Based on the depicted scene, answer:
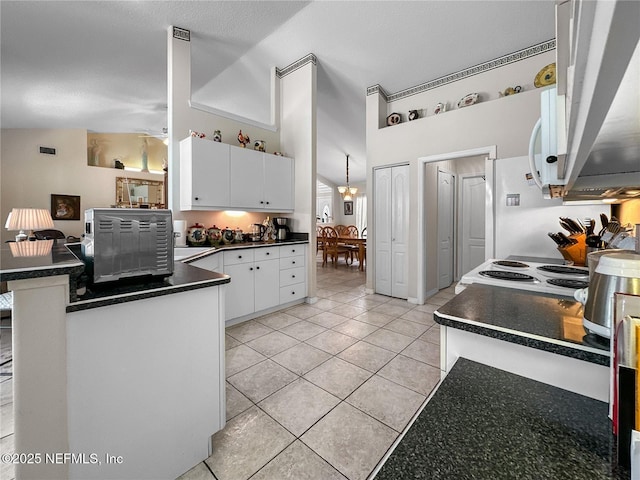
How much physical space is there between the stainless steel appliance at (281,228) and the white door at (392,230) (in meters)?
1.40

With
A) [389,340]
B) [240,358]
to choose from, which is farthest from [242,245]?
[389,340]

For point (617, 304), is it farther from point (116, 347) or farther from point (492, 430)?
point (116, 347)

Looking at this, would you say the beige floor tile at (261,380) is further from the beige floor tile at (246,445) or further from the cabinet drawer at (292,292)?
the cabinet drawer at (292,292)

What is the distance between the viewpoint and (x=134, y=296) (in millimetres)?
1078

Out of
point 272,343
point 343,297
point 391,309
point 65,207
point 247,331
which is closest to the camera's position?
point 272,343

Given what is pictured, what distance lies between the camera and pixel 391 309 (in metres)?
3.59

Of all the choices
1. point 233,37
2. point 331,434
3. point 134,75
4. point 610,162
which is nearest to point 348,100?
point 233,37

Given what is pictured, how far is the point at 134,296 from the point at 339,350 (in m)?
1.82

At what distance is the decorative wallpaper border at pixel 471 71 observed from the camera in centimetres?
306

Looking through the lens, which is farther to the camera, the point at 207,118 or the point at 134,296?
the point at 207,118

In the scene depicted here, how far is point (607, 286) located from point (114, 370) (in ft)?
5.26

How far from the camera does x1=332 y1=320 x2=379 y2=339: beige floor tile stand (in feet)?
9.18

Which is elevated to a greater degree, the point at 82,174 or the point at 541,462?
the point at 82,174

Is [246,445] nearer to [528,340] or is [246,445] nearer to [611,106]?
[528,340]
